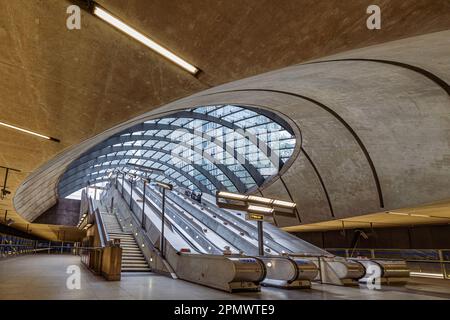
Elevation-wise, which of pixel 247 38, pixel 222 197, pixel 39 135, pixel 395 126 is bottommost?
pixel 222 197

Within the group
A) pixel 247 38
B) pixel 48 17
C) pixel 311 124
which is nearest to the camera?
pixel 48 17

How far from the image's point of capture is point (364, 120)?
12898 millimetres

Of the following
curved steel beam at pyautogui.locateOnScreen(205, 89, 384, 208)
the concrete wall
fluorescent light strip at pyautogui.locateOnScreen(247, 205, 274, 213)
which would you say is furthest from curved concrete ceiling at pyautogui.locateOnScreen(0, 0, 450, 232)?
the concrete wall

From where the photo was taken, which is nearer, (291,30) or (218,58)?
(291,30)

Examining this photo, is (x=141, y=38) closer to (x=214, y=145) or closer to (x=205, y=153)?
(x=214, y=145)

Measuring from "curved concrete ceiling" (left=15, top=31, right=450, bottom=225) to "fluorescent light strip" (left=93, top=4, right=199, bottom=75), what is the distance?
197 centimetres

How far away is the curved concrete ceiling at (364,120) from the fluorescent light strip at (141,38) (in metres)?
1.97

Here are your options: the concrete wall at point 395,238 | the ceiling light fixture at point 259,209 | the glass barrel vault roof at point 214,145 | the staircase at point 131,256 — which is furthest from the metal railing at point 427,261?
the staircase at point 131,256

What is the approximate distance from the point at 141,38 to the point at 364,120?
11272 millimetres

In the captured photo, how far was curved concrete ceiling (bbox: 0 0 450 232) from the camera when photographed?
11.7ft

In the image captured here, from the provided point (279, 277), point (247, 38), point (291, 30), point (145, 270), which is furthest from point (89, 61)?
point (145, 270)

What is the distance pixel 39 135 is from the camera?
720 cm
